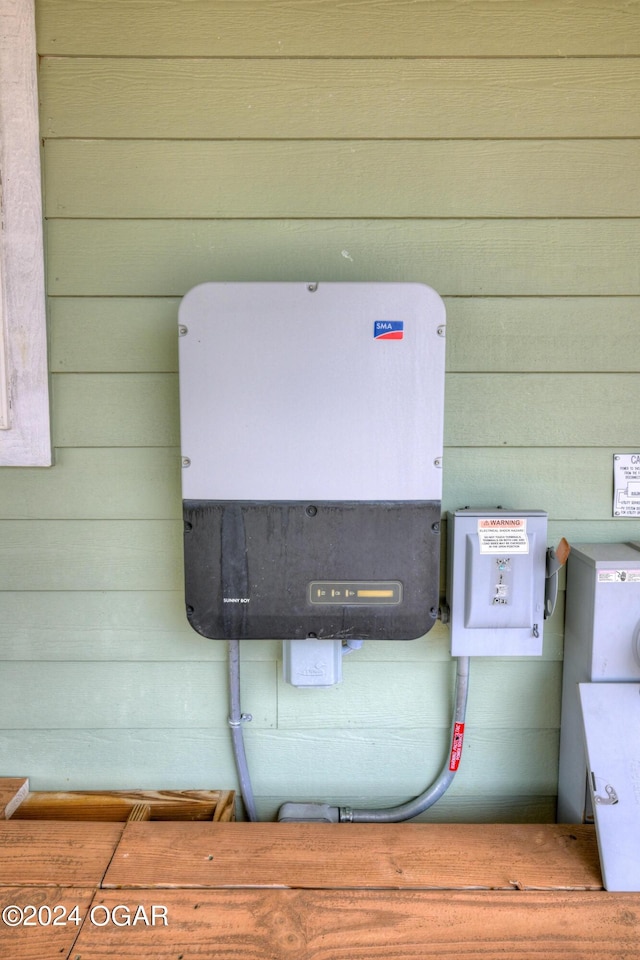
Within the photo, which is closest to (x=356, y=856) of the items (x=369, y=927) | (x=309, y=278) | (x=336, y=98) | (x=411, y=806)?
(x=369, y=927)

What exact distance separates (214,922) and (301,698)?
0.42 meters

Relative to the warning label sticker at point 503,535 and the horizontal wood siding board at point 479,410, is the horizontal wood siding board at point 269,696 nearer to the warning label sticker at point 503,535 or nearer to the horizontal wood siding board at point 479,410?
the warning label sticker at point 503,535

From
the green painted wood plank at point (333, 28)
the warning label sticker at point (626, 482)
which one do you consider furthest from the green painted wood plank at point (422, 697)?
the green painted wood plank at point (333, 28)

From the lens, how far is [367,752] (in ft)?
4.17

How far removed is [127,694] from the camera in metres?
1.26

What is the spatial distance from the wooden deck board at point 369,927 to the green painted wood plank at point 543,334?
0.92 metres

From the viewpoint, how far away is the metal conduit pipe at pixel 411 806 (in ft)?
3.98

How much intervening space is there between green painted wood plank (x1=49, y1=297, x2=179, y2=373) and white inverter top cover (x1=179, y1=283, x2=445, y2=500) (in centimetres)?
18

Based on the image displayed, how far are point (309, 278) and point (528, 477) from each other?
1.92ft

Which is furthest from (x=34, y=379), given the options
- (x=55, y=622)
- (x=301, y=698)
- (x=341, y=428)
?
(x=301, y=698)

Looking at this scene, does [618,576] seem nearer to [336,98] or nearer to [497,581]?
[497,581]

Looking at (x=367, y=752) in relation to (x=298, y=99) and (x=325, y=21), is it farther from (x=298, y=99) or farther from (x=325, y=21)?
(x=325, y=21)

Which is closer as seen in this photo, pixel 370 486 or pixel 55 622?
pixel 370 486

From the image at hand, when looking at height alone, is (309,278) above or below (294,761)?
above
